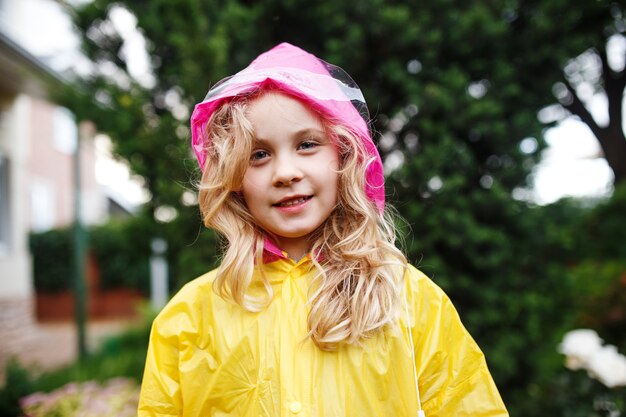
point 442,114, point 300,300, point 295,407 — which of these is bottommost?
point 295,407

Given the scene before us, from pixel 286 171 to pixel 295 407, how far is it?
691 millimetres

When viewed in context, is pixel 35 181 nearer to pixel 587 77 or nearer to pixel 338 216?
pixel 587 77

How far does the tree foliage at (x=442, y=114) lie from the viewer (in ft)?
10.5

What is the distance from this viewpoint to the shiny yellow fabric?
62.9 inches

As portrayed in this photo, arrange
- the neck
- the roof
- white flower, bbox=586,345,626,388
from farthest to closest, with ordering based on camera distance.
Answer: the roof
white flower, bbox=586,345,626,388
the neck

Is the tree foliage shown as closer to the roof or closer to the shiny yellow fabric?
the shiny yellow fabric

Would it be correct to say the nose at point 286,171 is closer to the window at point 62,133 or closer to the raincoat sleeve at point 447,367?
the raincoat sleeve at point 447,367

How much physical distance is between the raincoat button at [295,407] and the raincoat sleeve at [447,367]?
40 cm

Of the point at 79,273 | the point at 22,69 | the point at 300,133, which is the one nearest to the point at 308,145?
the point at 300,133

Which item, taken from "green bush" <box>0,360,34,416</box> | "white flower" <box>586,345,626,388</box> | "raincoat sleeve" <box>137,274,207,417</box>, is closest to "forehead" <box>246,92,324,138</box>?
"raincoat sleeve" <box>137,274,207,417</box>

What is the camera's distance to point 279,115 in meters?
1.68

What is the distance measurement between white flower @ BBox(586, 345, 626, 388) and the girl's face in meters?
2.36

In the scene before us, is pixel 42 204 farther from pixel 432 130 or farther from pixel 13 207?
pixel 432 130

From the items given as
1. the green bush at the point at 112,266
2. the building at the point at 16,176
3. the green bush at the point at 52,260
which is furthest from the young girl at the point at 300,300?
the green bush at the point at 52,260
